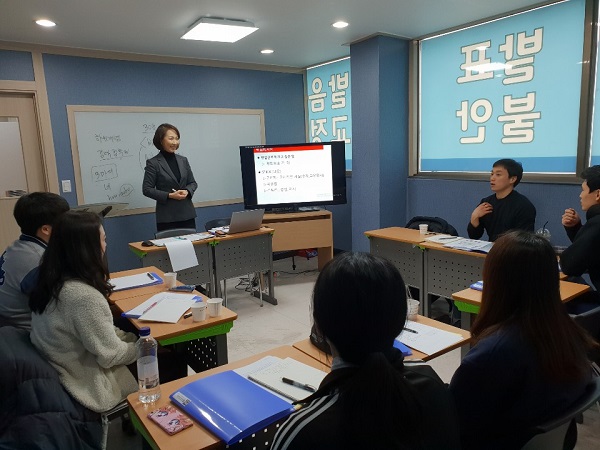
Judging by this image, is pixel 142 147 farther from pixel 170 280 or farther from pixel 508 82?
pixel 508 82

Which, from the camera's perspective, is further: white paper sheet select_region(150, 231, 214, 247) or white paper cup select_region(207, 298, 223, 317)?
white paper sheet select_region(150, 231, 214, 247)

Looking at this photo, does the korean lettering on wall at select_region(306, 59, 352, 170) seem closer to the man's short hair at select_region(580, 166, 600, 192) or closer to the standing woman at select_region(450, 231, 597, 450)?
the man's short hair at select_region(580, 166, 600, 192)

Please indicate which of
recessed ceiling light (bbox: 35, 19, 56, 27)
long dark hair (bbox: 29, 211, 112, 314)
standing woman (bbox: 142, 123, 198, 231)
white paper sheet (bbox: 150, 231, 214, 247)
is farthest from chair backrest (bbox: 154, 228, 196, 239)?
long dark hair (bbox: 29, 211, 112, 314)

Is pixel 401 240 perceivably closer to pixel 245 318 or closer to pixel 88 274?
pixel 245 318

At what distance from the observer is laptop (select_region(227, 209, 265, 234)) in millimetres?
3805

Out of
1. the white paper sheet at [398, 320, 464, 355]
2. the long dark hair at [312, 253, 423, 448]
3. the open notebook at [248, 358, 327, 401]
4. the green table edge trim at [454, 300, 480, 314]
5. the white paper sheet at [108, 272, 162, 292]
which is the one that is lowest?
the green table edge trim at [454, 300, 480, 314]

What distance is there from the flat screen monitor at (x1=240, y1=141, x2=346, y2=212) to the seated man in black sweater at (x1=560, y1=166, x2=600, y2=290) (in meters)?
2.71

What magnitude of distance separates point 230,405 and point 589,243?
2068 mm

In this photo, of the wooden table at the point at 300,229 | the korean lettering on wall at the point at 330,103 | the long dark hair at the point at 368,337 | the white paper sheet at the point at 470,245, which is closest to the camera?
the long dark hair at the point at 368,337

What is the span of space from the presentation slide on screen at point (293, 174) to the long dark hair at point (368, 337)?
13.4 feet

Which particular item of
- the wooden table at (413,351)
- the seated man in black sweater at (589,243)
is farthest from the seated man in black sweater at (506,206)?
the wooden table at (413,351)

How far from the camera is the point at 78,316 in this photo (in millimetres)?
1587

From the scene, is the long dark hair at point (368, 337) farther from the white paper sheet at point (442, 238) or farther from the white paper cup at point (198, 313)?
the white paper sheet at point (442, 238)

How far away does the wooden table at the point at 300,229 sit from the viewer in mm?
4871
